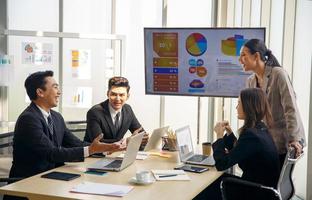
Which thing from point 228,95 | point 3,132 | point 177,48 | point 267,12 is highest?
point 267,12

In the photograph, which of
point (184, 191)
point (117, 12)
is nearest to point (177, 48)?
point (117, 12)

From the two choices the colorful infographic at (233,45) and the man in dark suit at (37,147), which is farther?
the colorful infographic at (233,45)

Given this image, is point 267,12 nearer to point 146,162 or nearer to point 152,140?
point 152,140

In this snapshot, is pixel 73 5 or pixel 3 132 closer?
pixel 3 132

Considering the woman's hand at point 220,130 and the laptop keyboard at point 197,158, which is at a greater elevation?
the woman's hand at point 220,130

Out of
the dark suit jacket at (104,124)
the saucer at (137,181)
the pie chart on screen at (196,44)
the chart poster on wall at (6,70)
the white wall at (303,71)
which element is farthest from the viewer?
the chart poster on wall at (6,70)

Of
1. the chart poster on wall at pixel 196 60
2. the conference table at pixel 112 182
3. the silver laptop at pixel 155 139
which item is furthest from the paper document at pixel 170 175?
the chart poster on wall at pixel 196 60

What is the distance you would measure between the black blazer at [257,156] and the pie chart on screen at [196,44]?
157 centimetres

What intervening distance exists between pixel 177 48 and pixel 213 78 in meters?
0.47

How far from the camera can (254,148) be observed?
2.83 meters

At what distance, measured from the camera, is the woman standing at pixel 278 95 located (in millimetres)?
3242

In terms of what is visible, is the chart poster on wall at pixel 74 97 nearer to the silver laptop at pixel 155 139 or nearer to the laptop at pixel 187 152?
the silver laptop at pixel 155 139

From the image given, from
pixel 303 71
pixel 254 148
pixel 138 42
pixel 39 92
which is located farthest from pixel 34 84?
pixel 138 42

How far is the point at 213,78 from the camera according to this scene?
4316 mm
